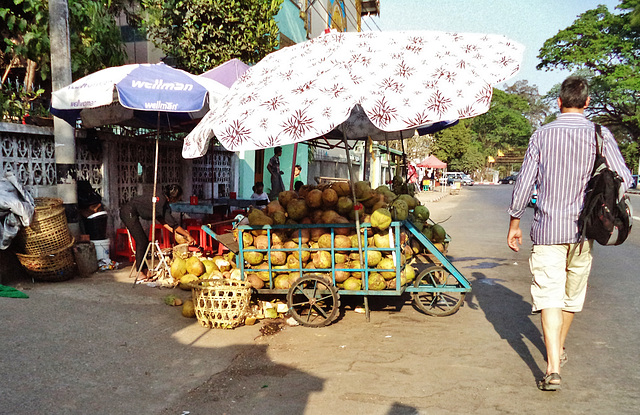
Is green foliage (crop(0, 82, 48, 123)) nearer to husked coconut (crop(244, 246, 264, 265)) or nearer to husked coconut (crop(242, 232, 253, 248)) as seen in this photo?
husked coconut (crop(242, 232, 253, 248))

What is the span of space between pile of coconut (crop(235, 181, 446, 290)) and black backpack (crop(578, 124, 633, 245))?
1898 millimetres

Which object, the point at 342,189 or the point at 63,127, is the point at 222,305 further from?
the point at 63,127

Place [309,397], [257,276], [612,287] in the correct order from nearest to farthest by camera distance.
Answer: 1. [309,397]
2. [257,276]
3. [612,287]

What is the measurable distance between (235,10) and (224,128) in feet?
19.3

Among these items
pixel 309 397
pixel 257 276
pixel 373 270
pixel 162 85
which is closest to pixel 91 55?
pixel 162 85

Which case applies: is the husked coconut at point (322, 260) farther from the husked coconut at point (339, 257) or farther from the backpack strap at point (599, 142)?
the backpack strap at point (599, 142)

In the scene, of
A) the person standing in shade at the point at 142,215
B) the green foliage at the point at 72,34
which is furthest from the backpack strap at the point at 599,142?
the green foliage at the point at 72,34

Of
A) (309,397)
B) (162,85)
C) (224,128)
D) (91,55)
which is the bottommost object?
(309,397)

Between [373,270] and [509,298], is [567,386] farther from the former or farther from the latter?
[509,298]

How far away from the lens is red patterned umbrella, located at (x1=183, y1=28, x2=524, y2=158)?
12.2ft

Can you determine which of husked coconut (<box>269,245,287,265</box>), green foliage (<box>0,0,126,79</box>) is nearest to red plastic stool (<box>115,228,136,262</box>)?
green foliage (<box>0,0,126,79</box>)

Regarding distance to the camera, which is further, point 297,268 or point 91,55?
point 91,55

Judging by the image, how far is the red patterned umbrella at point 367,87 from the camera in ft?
12.2

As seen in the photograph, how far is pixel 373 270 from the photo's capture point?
4.99 meters
